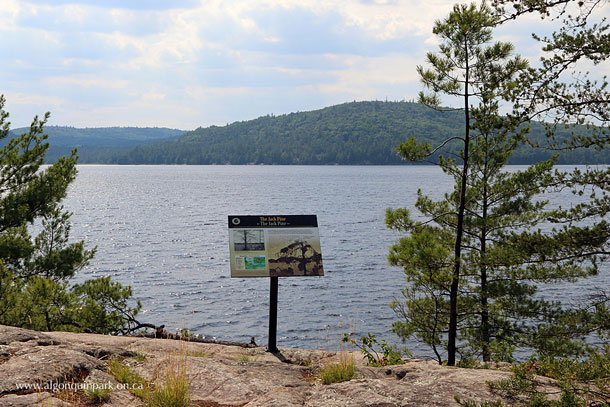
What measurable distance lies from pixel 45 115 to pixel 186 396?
11.3m

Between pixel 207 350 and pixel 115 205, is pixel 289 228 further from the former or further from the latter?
pixel 115 205

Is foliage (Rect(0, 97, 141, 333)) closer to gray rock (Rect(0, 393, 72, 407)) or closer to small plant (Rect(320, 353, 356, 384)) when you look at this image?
gray rock (Rect(0, 393, 72, 407))

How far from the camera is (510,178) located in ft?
48.1

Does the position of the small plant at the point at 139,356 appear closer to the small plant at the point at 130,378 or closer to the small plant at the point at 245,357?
the small plant at the point at 130,378

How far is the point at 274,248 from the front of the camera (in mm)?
9656

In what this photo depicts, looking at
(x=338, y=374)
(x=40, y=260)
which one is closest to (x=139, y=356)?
(x=338, y=374)

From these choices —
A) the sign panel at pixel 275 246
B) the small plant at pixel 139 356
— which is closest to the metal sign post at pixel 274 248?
the sign panel at pixel 275 246

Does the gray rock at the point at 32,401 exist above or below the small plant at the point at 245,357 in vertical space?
above

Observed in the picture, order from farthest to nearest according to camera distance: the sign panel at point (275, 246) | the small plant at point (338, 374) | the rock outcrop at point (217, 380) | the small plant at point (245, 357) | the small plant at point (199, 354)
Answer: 1. the sign panel at point (275, 246)
2. the small plant at point (245, 357)
3. the small plant at point (199, 354)
4. the small plant at point (338, 374)
5. the rock outcrop at point (217, 380)

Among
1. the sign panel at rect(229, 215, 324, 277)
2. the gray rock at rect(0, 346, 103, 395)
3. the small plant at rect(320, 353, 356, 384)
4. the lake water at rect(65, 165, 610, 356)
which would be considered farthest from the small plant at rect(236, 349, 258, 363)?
the gray rock at rect(0, 346, 103, 395)

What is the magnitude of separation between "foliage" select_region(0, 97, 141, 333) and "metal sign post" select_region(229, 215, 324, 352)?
519cm

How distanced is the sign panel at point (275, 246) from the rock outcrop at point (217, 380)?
221 centimetres

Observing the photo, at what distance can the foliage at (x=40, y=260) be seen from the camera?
11.8 metres

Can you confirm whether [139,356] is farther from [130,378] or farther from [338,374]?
[338,374]
